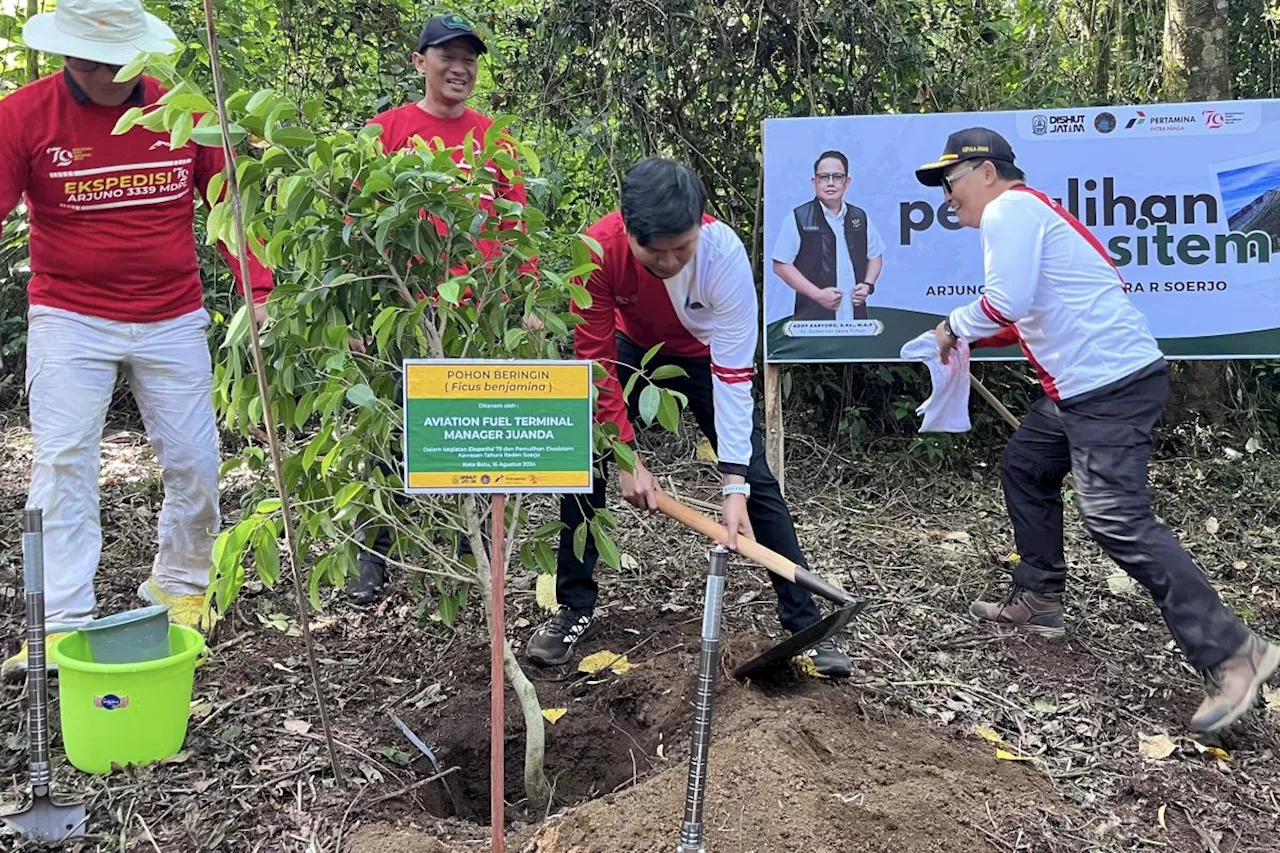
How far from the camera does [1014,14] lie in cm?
692

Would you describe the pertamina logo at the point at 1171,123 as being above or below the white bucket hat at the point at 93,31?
below

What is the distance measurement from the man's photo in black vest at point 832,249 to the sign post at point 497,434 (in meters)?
2.86

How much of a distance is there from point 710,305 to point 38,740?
2.09 meters

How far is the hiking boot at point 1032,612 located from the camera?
3941mm

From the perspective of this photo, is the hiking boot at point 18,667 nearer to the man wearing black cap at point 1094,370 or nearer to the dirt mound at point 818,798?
the dirt mound at point 818,798

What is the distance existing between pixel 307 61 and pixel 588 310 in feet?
13.1

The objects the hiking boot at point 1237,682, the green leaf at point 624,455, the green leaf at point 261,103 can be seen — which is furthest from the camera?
the hiking boot at point 1237,682

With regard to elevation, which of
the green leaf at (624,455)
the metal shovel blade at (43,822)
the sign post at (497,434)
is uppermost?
the sign post at (497,434)

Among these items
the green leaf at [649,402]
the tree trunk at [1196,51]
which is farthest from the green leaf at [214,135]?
the tree trunk at [1196,51]

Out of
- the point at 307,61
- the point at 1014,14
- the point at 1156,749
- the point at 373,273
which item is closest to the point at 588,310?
the point at 373,273

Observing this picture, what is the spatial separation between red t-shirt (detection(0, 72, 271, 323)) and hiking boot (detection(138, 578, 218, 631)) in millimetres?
965

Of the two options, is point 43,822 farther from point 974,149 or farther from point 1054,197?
point 1054,197

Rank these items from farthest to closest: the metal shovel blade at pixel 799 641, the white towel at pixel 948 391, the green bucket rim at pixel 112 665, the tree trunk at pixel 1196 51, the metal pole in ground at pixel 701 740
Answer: the tree trunk at pixel 1196 51
the white towel at pixel 948 391
the metal shovel blade at pixel 799 641
the green bucket rim at pixel 112 665
the metal pole in ground at pixel 701 740

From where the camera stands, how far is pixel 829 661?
11.2 ft
